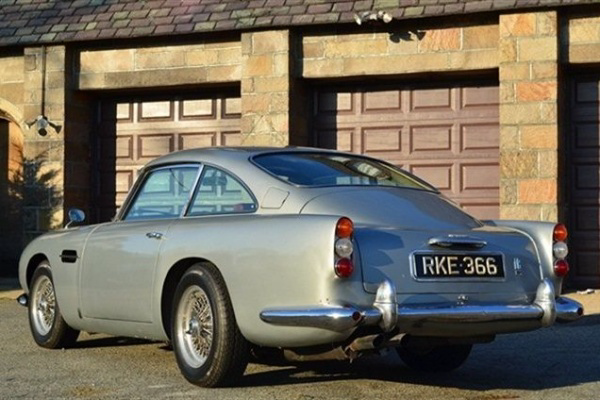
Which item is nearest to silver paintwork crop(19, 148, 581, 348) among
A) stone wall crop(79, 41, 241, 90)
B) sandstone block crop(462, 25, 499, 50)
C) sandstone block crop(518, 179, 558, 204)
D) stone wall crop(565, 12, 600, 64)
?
sandstone block crop(518, 179, 558, 204)

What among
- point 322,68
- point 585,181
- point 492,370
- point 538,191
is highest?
point 322,68

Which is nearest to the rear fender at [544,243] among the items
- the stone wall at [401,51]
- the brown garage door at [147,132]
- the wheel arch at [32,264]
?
the wheel arch at [32,264]

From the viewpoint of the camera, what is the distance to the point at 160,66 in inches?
592

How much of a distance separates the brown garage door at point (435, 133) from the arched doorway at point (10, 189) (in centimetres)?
479

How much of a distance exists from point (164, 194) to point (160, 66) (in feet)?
26.0

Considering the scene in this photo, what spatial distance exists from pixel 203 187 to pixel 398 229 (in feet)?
4.70

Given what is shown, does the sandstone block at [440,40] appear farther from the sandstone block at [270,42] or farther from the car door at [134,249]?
the car door at [134,249]

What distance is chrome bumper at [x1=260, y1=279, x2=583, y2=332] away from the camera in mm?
5672

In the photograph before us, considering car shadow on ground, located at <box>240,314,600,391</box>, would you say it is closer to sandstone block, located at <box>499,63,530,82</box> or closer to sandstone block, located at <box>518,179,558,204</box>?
sandstone block, located at <box>518,179,558,204</box>

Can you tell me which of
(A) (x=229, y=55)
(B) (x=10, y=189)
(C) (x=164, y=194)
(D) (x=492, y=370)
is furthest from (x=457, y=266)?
(B) (x=10, y=189)

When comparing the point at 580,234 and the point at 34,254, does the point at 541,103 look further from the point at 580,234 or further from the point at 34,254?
the point at 34,254

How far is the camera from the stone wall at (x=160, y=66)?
579 inches

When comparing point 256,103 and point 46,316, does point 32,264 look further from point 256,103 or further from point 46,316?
point 256,103

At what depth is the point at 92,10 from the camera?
605 inches
